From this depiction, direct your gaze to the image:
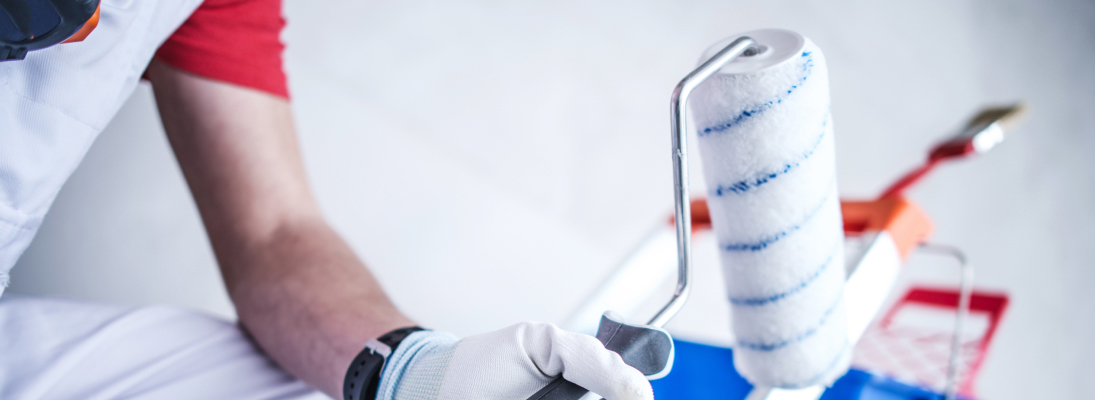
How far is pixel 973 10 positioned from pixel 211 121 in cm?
200

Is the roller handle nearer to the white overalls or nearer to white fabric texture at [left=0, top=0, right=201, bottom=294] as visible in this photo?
the white overalls

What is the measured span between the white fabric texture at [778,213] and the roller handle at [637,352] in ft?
0.34

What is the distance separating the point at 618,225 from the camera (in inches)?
50.6

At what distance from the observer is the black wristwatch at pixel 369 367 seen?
0.42 m

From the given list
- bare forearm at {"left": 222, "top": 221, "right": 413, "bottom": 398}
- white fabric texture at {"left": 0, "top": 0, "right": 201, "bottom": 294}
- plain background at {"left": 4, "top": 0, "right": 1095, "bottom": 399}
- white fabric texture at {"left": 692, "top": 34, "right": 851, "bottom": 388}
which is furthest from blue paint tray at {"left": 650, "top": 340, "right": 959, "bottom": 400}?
white fabric texture at {"left": 0, "top": 0, "right": 201, "bottom": 294}

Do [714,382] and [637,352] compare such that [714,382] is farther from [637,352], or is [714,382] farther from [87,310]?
[87,310]

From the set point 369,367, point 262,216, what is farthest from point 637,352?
point 262,216

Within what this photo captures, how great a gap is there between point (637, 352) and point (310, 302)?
1.19 ft

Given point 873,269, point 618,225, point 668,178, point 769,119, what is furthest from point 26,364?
point 668,178

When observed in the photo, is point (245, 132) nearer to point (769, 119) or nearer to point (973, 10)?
point (769, 119)

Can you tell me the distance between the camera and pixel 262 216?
23.6 inches

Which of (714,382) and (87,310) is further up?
(87,310)

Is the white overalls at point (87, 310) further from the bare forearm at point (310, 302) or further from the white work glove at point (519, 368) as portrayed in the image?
the white work glove at point (519, 368)

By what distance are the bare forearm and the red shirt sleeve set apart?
171 millimetres
